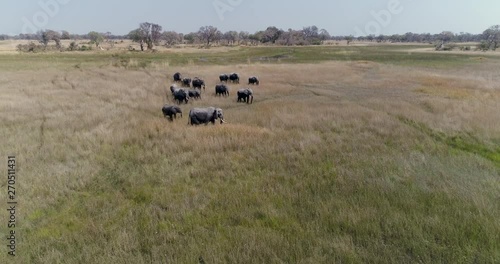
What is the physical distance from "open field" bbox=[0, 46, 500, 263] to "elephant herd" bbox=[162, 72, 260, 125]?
970mm

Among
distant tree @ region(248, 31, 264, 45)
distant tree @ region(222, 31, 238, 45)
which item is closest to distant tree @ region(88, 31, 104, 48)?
distant tree @ region(222, 31, 238, 45)

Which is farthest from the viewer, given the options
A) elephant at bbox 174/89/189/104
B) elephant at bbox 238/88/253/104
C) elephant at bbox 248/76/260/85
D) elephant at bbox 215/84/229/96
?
elephant at bbox 248/76/260/85

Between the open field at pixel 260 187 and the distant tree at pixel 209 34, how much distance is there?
141 metres

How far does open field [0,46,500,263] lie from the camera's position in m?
5.70

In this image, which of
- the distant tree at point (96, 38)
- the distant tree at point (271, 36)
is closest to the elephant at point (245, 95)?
the distant tree at point (96, 38)

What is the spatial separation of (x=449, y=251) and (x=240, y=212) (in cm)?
419

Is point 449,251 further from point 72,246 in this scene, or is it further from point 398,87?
point 398,87

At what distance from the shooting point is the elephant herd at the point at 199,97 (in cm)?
1556

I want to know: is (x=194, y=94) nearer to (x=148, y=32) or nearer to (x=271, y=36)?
(x=148, y=32)

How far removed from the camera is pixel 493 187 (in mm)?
8133

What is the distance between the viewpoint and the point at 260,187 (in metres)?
8.33

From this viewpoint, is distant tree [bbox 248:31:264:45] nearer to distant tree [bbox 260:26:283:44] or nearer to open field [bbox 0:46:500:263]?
distant tree [bbox 260:26:283:44]

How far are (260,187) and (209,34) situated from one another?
152m

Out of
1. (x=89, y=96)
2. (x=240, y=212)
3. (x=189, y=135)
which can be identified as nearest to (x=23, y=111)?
(x=89, y=96)
